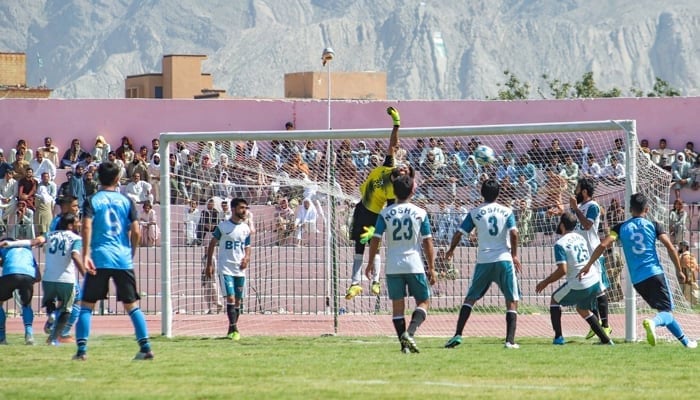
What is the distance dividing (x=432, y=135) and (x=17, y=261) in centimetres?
594

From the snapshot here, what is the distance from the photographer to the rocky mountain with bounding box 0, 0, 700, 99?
5536 inches

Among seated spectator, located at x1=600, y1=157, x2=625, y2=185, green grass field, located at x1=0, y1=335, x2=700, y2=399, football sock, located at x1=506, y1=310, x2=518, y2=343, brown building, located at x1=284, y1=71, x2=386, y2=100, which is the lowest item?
green grass field, located at x1=0, y1=335, x2=700, y2=399

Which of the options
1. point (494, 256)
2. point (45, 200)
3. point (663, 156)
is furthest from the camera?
point (663, 156)

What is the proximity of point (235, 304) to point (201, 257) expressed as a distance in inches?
238

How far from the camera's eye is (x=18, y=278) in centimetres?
1714

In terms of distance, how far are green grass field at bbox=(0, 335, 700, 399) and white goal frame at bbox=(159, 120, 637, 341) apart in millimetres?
2046

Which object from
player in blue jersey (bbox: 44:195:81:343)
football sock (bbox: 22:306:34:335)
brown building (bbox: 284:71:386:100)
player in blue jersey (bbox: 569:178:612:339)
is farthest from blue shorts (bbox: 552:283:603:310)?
brown building (bbox: 284:71:386:100)

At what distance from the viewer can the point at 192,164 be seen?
2270 centimetres

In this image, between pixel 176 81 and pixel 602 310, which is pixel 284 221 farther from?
pixel 176 81

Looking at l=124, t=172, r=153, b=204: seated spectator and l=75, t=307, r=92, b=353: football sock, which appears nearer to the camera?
l=75, t=307, r=92, b=353: football sock

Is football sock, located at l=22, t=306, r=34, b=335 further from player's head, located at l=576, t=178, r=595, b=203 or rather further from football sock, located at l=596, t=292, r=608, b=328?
football sock, located at l=596, t=292, r=608, b=328

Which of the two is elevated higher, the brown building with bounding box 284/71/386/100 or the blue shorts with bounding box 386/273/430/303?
the brown building with bounding box 284/71/386/100

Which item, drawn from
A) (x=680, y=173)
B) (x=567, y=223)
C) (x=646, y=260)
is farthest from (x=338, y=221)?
(x=680, y=173)

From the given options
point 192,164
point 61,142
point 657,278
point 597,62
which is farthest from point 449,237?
point 597,62
